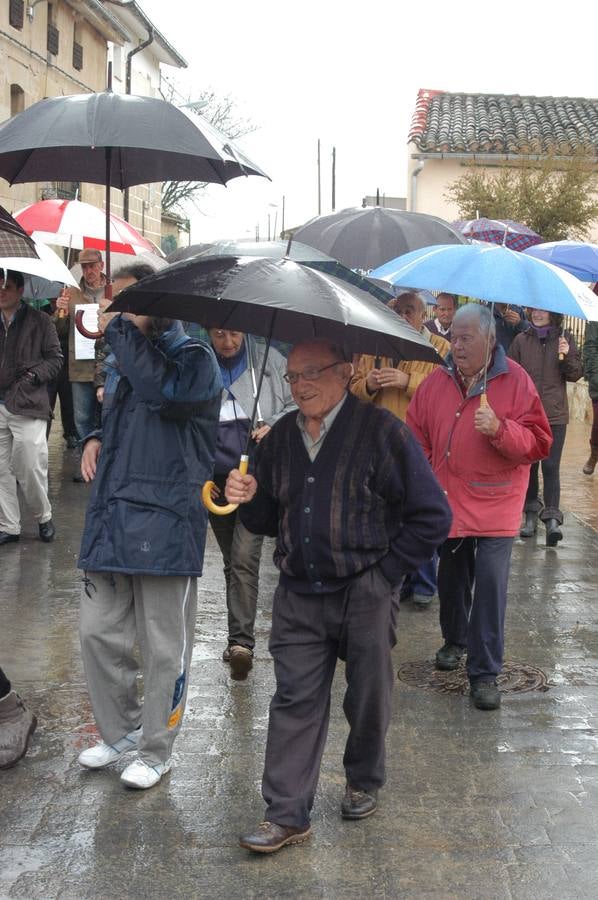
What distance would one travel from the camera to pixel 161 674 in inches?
188

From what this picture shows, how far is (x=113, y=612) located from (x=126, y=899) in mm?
1195

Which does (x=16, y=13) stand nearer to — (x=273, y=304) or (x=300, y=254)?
(x=300, y=254)

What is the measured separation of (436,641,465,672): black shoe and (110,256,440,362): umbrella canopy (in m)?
2.53

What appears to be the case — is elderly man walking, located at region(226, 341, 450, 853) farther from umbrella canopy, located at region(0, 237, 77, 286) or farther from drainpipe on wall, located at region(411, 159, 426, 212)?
drainpipe on wall, located at region(411, 159, 426, 212)

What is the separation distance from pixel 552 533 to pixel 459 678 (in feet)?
12.3

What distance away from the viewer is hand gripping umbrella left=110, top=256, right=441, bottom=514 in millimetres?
3844

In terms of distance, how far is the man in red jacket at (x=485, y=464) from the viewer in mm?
5895

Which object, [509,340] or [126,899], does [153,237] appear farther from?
[126,899]

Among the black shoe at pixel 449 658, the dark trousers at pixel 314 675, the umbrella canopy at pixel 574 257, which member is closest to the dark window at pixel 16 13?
the umbrella canopy at pixel 574 257

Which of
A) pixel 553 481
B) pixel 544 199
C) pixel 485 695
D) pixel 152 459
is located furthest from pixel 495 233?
pixel 544 199

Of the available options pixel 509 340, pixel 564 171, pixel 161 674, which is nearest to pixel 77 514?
pixel 509 340

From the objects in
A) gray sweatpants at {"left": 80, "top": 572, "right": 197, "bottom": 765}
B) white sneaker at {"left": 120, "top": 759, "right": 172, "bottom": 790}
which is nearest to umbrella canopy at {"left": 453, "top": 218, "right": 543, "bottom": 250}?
gray sweatpants at {"left": 80, "top": 572, "right": 197, "bottom": 765}

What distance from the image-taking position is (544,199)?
979 inches

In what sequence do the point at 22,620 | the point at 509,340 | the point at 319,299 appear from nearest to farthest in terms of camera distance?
the point at 319,299 < the point at 22,620 < the point at 509,340
